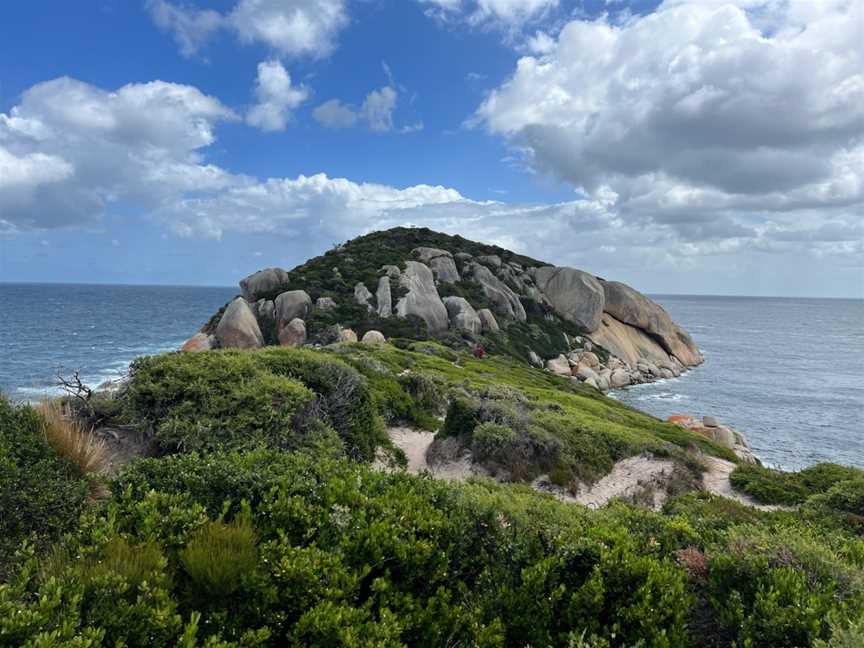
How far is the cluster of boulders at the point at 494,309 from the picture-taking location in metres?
50.9

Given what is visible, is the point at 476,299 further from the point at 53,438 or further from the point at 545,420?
the point at 53,438

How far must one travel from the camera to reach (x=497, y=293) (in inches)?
2598

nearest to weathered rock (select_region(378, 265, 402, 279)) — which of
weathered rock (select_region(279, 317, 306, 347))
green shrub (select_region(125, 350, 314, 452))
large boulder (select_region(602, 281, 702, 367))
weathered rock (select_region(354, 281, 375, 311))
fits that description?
weathered rock (select_region(354, 281, 375, 311))

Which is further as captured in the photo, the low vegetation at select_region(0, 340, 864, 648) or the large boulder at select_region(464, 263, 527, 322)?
the large boulder at select_region(464, 263, 527, 322)

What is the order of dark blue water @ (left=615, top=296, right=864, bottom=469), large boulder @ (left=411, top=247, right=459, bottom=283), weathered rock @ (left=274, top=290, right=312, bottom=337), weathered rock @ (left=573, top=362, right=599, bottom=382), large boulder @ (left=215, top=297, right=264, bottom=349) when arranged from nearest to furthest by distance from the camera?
dark blue water @ (left=615, top=296, right=864, bottom=469)
large boulder @ (left=215, top=297, right=264, bottom=349)
weathered rock @ (left=274, top=290, right=312, bottom=337)
weathered rock @ (left=573, top=362, right=599, bottom=382)
large boulder @ (left=411, top=247, right=459, bottom=283)

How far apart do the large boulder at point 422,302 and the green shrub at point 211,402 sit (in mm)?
41741

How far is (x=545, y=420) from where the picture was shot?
738 inches

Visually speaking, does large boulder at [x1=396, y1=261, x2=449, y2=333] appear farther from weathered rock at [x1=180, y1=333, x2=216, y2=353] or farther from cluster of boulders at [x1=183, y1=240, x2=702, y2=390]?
weathered rock at [x1=180, y1=333, x2=216, y2=353]

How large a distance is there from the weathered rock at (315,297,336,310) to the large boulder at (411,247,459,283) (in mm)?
18428

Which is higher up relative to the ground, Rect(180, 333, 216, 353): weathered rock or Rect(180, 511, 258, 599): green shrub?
Rect(180, 511, 258, 599): green shrub

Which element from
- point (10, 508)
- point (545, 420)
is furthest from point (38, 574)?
point (545, 420)

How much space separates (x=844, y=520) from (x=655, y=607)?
10658mm

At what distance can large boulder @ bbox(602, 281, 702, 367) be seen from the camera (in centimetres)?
6981

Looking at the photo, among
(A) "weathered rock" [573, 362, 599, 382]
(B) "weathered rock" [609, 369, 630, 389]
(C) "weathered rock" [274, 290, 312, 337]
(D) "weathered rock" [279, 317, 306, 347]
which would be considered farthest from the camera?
(B) "weathered rock" [609, 369, 630, 389]
